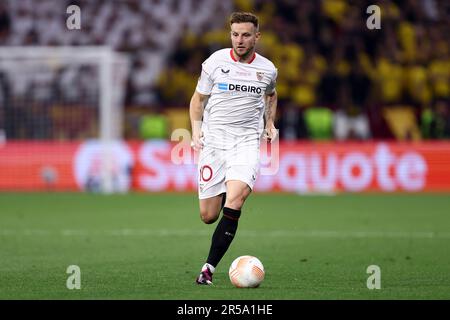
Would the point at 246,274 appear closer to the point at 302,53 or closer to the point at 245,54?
the point at 245,54

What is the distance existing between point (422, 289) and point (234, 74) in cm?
241

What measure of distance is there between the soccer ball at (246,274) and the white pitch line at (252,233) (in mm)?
5189

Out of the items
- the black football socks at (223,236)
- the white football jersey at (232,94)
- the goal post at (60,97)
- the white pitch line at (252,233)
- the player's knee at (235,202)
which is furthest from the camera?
the goal post at (60,97)

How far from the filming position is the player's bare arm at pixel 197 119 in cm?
874

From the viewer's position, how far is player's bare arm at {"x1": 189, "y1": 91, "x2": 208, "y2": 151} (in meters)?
8.74

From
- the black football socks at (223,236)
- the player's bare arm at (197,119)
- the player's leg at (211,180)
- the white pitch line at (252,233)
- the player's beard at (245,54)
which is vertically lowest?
the white pitch line at (252,233)

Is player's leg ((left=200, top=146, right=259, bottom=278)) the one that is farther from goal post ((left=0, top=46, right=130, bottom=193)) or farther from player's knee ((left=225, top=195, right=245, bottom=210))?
goal post ((left=0, top=46, right=130, bottom=193))

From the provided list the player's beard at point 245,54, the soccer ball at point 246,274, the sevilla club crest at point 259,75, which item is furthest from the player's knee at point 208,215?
the player's beard at point 245,54

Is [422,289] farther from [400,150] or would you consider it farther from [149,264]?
[400,150]

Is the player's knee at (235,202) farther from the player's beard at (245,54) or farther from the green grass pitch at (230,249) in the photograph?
the player's beard at (245,54)

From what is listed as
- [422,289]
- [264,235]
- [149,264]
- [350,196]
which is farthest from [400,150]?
[422,289]

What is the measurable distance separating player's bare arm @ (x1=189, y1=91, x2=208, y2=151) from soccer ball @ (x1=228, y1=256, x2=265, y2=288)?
1.09 meters

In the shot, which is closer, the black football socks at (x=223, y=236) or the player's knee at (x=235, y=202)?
the black football socks at (x=223, y=236)

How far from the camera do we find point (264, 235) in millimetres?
13672
